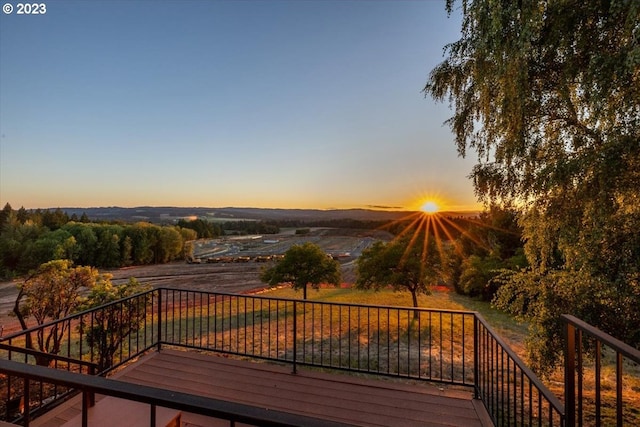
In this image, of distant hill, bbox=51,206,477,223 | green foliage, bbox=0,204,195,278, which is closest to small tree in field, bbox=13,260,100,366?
green foliage, bbox=0,204,195,278

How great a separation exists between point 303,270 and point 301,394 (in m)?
11.2

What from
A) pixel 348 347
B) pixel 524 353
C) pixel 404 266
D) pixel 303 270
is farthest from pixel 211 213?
pixel 524 353

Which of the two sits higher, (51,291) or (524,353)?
(51,291)

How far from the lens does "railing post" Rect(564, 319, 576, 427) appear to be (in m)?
1.22

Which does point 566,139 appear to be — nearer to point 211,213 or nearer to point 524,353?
point 524,353

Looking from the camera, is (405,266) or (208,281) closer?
Result: (405,266)

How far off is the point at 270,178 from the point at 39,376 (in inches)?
683

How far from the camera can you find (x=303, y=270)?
46.5ft

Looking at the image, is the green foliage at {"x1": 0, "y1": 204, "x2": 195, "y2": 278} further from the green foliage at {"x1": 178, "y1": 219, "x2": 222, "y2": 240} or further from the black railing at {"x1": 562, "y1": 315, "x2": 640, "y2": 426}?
the black railing at {"x1": 562, "y1": 315, "x2": 640, "y2": 426}

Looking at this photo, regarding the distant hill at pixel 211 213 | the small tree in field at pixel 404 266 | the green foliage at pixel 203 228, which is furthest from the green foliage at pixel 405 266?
the green foliage at pixel 203 228

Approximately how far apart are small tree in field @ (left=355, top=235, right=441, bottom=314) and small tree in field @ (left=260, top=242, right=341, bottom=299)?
1.98 m

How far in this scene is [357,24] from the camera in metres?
6.28

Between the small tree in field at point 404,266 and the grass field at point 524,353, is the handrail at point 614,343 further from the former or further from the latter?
the small tree in field at point 404,266

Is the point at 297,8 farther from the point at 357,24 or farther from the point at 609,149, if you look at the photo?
the point at 609,149
